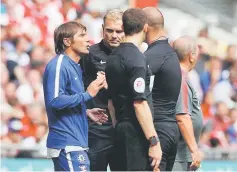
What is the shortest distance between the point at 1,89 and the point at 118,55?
6530 mm

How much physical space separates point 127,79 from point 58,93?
0.58 m

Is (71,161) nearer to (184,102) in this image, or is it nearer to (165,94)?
(165,94)

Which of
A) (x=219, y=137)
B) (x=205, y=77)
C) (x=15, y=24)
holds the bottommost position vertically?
(x=219, y=137)

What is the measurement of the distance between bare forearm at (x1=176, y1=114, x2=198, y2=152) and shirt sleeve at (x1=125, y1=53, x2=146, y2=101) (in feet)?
2.77

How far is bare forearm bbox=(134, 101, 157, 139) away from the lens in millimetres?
6363

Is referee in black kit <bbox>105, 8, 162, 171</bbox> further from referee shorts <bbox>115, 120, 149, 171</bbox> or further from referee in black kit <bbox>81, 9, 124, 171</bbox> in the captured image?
referee in black kit <bbox>81, 9, 124, 171</bbox>

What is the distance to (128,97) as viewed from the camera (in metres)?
6.48

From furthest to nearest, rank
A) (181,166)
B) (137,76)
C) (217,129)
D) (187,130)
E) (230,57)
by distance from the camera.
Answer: (230,57) < (217,129) < (181,166) < (187,130) < (137,76)

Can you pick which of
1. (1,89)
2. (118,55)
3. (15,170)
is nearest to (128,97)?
(118,55)

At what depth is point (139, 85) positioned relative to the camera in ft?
20.8

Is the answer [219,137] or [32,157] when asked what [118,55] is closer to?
[32,157]

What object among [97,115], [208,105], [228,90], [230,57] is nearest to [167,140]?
[97,115]

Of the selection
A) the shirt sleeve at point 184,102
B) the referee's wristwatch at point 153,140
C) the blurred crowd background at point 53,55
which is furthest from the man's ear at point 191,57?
the blurred crowd background at point 53,55

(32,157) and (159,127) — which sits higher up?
(159,127)
